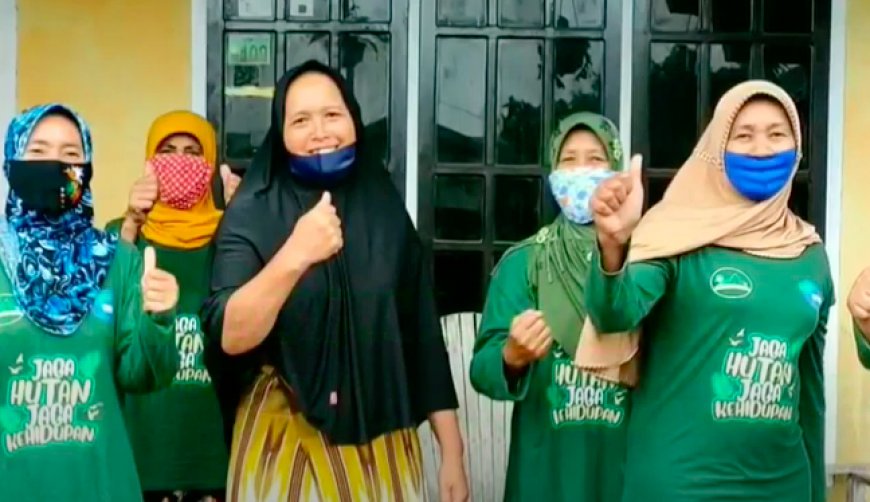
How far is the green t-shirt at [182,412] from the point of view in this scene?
12.2 feet

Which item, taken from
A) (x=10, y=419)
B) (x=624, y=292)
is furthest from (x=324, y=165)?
(x=10, y=419)

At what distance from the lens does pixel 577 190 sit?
131 inches

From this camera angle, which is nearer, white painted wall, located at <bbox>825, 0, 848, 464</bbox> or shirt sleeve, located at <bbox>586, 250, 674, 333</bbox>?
shirt sleeve, located at <bbox>586, 250, 674, 333</bbox>

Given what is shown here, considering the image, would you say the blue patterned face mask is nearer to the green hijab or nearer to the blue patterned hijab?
the green hijab

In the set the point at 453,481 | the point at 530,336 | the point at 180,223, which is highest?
the point at 180,223

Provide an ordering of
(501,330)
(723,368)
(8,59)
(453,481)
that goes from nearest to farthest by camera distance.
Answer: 1. (723,368)
2. (453,481)
3. (501,330)
4. (8,59)

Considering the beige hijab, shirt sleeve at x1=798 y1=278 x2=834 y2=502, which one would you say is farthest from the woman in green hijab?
shirt sleeve at x1=798 y1=278 x2=834 y2=502

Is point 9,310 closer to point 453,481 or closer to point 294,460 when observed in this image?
point 294,460

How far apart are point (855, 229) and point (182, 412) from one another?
2.68 metres

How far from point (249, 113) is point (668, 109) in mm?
1638

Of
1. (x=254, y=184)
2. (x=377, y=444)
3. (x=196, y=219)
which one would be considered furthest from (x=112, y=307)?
(x=196, y=219)

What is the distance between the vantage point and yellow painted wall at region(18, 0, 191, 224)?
15.8 feet

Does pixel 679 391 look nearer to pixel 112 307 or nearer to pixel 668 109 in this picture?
pixel 112 307

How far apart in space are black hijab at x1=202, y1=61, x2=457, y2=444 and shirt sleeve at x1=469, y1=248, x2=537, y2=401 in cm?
14
